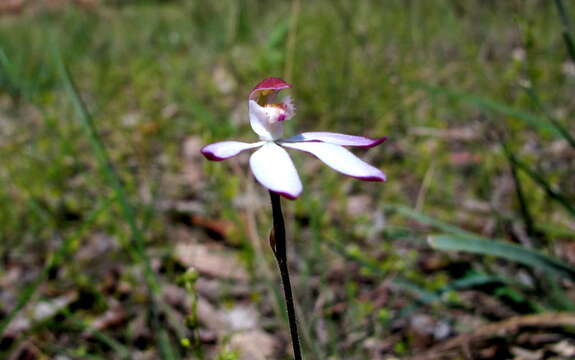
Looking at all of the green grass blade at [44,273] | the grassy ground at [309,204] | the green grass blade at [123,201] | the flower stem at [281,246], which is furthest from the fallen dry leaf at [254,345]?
the flower stem at [281,246]

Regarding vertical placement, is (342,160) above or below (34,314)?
above

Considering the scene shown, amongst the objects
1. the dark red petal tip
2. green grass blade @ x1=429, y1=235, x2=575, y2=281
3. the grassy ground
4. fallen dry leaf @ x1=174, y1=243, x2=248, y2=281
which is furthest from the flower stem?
fallen dry leaf @ x1=174, y1=243, x2=248, y2=281

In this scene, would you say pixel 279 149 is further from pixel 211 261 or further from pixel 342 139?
pixel 211 261

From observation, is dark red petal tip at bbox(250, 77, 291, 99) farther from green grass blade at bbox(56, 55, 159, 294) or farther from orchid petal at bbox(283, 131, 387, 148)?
green grass blade at bbox(56, 55, 159, 294)

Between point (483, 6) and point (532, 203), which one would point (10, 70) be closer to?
point (532, 203)

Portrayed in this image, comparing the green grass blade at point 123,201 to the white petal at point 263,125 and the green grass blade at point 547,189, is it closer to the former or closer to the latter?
the white petal at point 263,125

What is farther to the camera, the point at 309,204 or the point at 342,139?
the point at 309,204

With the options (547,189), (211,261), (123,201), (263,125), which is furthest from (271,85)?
(211,261)
